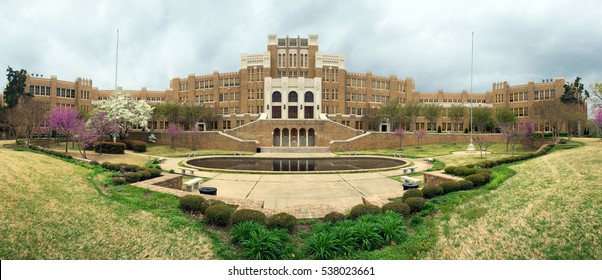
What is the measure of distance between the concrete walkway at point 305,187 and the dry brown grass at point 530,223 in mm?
3491

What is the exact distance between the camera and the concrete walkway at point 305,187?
12969 mm

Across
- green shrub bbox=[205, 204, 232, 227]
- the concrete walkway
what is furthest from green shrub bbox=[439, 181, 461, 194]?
green shrub bbox=[205, 204, 232, 227]

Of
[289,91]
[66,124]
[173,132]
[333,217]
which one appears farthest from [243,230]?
[289,91]

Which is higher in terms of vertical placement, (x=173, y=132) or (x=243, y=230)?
(x=173, y=132)

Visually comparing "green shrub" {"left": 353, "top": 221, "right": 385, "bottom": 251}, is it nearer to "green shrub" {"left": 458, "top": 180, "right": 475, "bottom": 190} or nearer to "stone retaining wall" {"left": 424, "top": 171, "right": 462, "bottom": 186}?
"green shrub" {"left": 458, "top": 180, "right": 475, "bottom": 190}

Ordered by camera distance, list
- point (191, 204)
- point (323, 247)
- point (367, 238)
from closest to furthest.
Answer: point (323, 247) < point (367, 238) < point (191, 204)

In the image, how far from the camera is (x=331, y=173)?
20750 mm

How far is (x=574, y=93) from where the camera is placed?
182ft

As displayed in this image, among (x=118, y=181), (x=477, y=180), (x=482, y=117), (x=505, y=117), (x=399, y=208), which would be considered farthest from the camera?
(x=482, y=117)

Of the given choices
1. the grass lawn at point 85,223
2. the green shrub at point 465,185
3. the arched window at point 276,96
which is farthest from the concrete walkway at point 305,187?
the arched window at point 276,96

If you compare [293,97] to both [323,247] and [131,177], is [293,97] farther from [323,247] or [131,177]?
[323,247]

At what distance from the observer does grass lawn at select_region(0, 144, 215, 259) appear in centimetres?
657

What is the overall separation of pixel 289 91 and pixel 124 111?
99.4 feet

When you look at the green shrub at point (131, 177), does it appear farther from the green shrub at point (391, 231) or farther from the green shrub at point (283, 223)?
the green shrub at point (391, 231)
